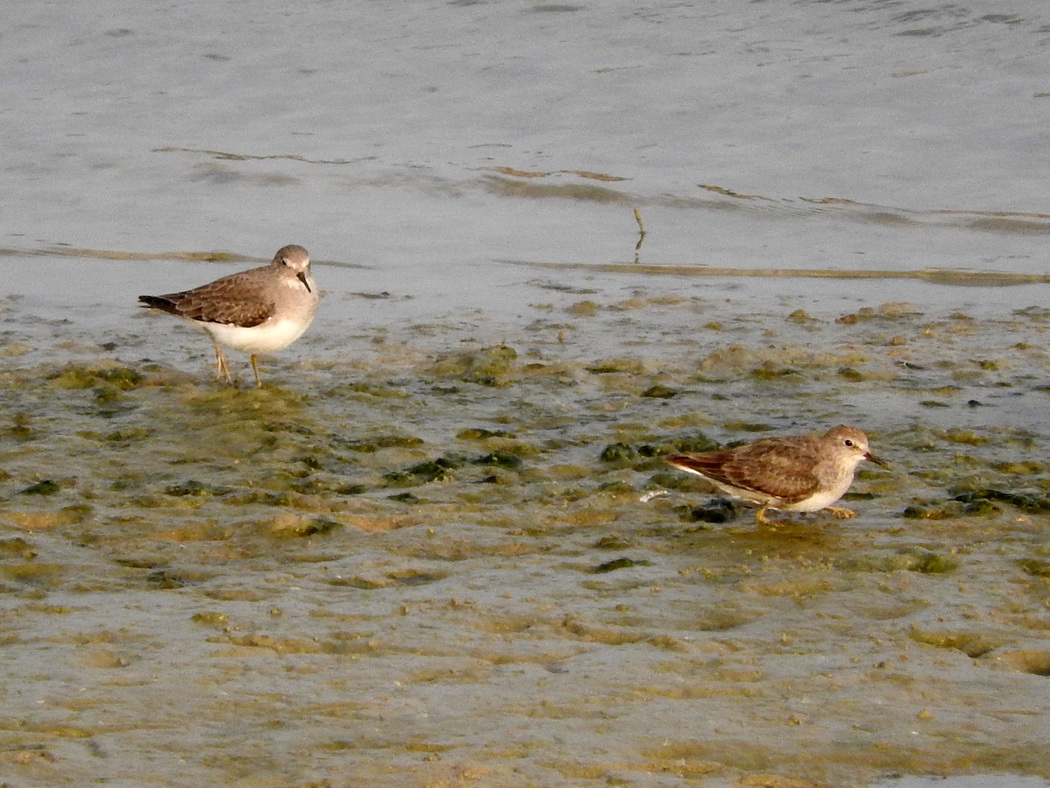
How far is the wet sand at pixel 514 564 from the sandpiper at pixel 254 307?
308 millimetres

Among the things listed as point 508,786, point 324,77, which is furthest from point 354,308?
point 324,77

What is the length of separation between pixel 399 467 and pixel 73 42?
602 inches

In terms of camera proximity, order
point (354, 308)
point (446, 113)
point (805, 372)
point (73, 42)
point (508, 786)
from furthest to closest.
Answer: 1. point (73, 42)
2. point (446, 113)
3. point (354, 308)
4. point (805, 372)
5. point (508, 786)

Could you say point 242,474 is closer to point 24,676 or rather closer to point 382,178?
point 24,676

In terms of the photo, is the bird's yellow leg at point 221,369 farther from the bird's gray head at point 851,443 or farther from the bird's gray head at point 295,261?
the bird's gray head at point 851,443

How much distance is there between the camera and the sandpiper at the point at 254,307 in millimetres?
9312

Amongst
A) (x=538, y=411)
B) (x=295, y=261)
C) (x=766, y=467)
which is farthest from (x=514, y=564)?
(x=295, y=261)

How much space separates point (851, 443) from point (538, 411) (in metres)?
2.19

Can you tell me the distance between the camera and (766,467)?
687cm

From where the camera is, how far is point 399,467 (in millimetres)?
7641

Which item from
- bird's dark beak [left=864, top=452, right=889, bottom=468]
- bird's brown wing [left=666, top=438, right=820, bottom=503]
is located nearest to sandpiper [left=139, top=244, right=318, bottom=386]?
bird's brown wing [left=666, top=438, right=820, bottom=503]

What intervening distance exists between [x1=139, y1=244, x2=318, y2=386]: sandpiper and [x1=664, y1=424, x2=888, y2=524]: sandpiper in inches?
133

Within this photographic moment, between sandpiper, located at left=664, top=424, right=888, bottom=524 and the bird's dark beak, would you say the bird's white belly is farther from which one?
the bird's dark beak

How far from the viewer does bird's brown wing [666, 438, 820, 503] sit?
6766 mm
